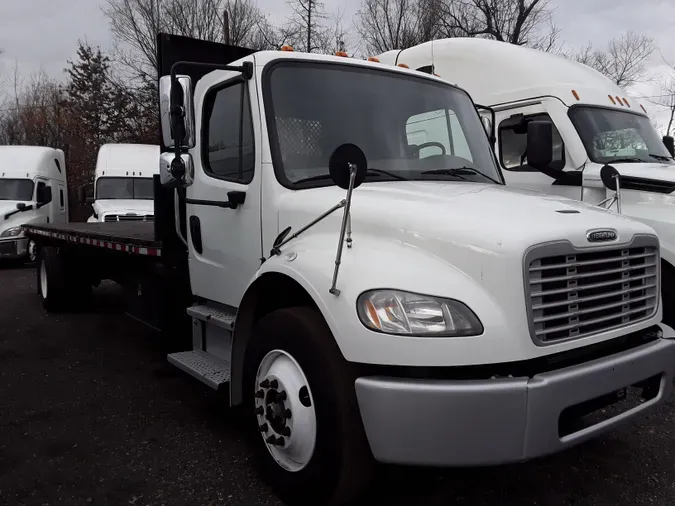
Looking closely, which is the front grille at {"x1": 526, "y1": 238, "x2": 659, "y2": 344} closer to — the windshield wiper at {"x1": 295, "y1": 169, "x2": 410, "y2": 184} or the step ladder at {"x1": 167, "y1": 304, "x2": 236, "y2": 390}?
the windshield wiper at {"x1": 295, "y1": 169, "x2": 410, "y2": 184}

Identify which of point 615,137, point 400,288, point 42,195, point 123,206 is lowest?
point 123,206

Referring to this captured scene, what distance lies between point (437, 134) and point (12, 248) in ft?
42.8

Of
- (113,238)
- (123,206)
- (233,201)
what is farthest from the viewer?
(123,206)

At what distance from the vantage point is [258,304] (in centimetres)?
336

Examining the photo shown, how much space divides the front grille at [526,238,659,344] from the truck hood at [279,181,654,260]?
0.31 feet

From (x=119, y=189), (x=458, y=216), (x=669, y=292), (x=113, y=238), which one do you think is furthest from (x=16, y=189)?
(x=458, y=216)

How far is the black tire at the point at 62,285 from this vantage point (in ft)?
26.5

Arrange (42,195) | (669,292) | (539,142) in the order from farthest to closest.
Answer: (42,195) → (669,292) → (539,142)

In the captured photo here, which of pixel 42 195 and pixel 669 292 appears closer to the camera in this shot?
pixel 669 292

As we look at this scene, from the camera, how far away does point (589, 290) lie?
2.66 metres

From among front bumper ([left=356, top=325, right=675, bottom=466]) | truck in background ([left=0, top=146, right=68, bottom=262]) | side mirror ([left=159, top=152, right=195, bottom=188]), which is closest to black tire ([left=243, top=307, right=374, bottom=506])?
front bumper ([left=356, top=325, right=675, bottom=466])

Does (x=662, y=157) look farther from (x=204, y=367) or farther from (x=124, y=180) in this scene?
(x=124, y=180)

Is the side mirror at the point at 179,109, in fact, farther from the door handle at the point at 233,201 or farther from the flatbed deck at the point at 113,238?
the flatbed deck at the point at 113,238

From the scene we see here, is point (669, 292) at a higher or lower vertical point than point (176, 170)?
lower
